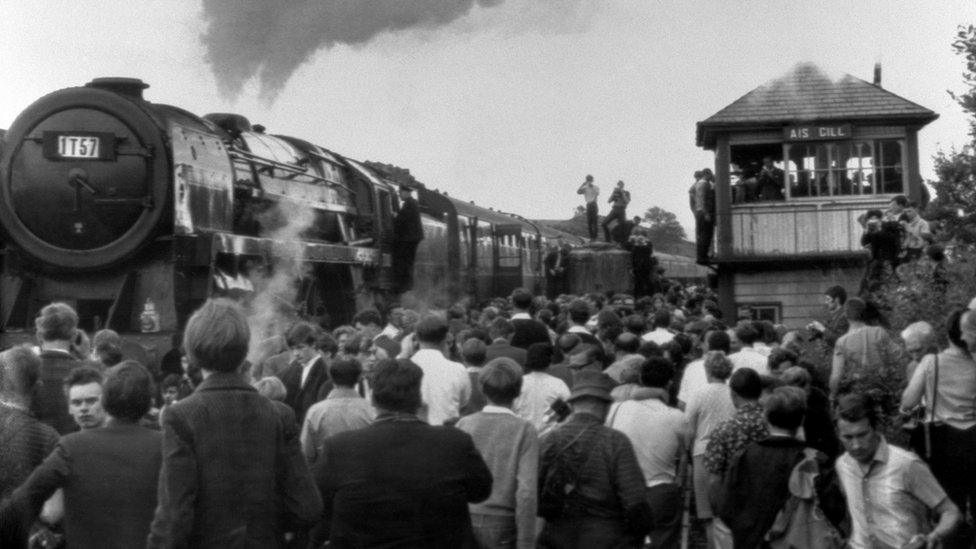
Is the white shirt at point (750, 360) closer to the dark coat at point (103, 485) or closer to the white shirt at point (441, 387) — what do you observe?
the white shirt at point (441, 387)

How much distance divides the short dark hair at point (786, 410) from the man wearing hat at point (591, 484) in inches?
35.1

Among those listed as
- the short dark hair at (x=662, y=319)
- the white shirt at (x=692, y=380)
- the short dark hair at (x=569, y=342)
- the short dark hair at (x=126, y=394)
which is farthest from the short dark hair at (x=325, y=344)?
the short dark hair at (x=126, y=394)

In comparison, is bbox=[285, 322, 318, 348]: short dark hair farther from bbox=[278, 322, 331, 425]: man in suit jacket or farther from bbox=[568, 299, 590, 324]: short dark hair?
bbox=[568, 299, 590, 324]: short dark hair

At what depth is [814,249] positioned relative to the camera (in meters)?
24.3

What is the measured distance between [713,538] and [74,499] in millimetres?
4470

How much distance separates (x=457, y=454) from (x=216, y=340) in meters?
1.04

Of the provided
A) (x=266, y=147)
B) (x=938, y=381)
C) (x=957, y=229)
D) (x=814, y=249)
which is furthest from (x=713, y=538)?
(x=814, y=249)

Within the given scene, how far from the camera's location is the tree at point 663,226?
9781 cm

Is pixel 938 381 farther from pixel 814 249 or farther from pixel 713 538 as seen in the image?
pixel 814 249

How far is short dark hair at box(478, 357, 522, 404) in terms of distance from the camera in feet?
21.7

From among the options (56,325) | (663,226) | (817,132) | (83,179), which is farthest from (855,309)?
(663,226)

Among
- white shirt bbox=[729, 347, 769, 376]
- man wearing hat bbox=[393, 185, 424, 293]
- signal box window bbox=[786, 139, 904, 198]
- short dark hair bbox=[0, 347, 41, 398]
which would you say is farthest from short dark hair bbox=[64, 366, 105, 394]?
signal box window bbox=[786, 139, 904, 198]

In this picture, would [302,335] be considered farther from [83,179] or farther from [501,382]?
[83,179]

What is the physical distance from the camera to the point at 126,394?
5395 millimetres
